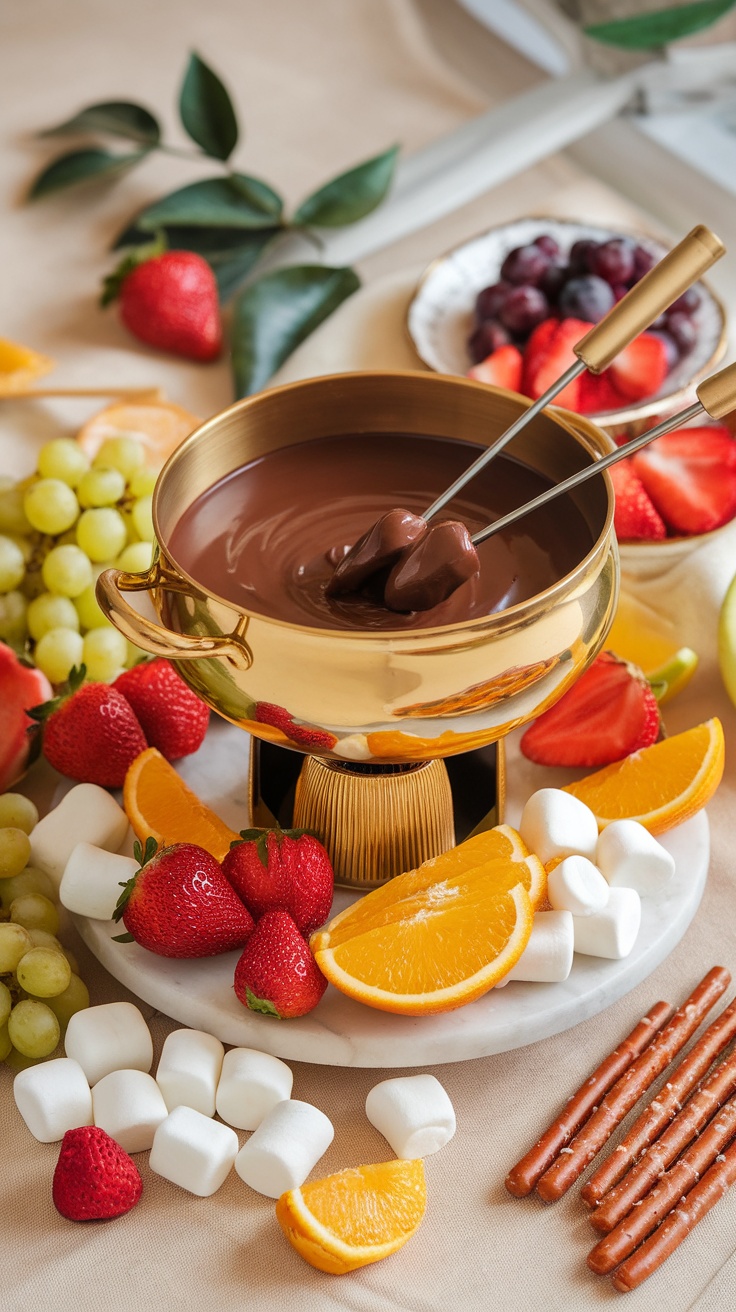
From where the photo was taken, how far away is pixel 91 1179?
3.06 ft

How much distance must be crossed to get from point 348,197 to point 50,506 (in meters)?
1.02

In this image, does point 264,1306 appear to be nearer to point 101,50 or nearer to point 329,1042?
point 329,1042

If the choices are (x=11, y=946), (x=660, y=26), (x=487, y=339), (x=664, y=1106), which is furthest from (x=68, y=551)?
(x=660, y=26)

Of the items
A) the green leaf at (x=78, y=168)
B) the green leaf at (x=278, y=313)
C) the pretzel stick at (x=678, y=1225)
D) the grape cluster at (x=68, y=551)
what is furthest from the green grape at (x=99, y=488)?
the green leaf at (x=78, y=168)

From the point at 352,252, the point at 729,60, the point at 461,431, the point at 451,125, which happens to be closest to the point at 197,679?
the point at 461,431

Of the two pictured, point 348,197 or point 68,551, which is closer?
point 68,551

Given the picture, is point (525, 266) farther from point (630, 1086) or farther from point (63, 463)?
point (630, 1086)

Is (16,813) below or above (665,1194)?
below

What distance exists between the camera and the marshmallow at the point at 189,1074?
1.00 m

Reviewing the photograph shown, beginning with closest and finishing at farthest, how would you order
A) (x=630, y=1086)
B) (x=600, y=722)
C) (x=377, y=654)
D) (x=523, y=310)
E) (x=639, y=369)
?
(x=377, y=654) < (x=630, y=1086) < (x=600, y=722) < (x=639, y=369) < (x=523, y=310)

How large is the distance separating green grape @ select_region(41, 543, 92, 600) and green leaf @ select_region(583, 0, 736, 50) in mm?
1632

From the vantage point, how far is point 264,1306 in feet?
2.95

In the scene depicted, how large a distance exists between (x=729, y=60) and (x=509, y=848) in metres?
2.02

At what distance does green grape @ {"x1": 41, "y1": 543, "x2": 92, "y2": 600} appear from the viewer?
1.42 meters
